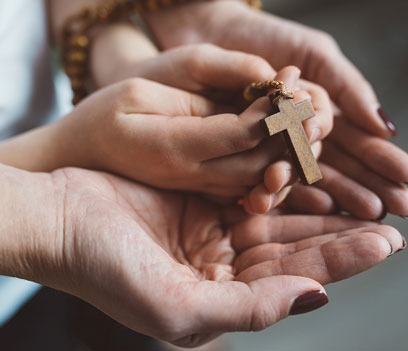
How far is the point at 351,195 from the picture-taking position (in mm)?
804

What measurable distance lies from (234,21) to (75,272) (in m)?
0.81

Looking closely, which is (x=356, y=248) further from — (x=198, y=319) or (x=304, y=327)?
(x=304, y=327)

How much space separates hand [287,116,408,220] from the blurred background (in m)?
0.50

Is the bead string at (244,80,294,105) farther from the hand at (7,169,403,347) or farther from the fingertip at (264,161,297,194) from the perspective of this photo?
the hand at (7,169,403,347)

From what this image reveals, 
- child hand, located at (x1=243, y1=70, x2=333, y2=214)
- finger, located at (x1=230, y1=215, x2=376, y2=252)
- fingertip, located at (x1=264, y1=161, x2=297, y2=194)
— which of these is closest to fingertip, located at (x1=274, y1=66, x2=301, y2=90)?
child hand, located at (x1=243, y1=70, x2=333, y2=214)

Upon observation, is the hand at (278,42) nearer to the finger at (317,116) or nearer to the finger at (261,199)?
the finger at (317,116)

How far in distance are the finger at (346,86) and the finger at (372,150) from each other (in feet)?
0.08

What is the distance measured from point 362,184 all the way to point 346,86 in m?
0.26

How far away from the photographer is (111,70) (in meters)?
1.06

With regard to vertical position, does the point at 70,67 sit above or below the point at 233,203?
above

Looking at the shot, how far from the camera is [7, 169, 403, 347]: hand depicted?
565mm

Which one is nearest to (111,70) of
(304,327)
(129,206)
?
(129,206)

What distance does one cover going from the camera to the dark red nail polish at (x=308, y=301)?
57 centimetres

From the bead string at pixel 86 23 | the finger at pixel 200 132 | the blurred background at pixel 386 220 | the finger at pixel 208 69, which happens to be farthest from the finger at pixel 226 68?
the blurred background at pixel 386 220
